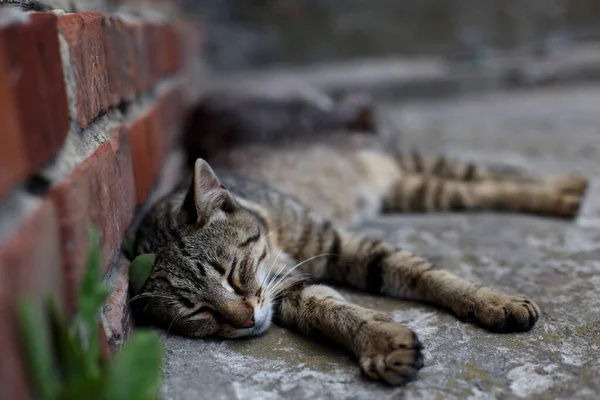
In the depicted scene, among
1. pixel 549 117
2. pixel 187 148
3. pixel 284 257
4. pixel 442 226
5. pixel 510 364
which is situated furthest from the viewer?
pixel 549 117

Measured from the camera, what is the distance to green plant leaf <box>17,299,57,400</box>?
0.84 meters

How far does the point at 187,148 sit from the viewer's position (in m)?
2.98

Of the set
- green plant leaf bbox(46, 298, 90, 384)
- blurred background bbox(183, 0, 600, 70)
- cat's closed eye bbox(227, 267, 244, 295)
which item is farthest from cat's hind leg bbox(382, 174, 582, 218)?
blurred background bbox(183, 0, 600, 70)

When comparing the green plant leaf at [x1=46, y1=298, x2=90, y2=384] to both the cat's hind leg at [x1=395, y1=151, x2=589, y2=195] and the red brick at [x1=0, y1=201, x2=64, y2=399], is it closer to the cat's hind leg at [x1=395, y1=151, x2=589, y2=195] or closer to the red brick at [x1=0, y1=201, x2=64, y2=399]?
the red brick at [x1=0, y1=201, x2=64, y2=399]

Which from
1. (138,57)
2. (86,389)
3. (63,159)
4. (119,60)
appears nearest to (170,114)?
(138,57)

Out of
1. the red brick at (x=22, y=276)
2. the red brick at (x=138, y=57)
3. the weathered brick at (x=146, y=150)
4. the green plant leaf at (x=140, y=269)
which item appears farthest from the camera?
the red brick at (x=138, y=57)

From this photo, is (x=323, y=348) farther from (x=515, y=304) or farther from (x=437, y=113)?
(x=437, y=113)

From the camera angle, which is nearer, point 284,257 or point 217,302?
point 217,302

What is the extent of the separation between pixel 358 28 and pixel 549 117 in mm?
2179

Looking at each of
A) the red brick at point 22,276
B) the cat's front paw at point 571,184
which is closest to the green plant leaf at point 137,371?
the red brick at point 22,276

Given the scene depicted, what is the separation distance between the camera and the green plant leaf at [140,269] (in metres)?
1.48

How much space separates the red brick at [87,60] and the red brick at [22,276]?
388mm

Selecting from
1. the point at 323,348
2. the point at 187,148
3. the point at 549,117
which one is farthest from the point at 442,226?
the point at 549,117

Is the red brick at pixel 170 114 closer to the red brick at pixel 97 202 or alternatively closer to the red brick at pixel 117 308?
the red brick at pixel 97 202
